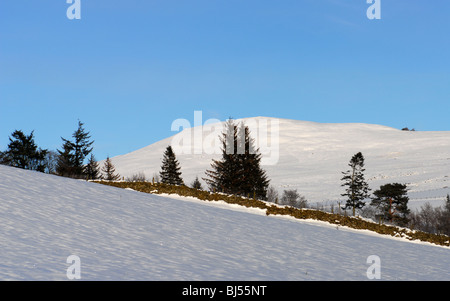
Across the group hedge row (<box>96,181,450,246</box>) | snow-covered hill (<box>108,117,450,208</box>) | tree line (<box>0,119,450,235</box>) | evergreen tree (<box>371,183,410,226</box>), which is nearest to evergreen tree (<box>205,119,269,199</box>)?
tree line (<box>0,119,450,235</box>)

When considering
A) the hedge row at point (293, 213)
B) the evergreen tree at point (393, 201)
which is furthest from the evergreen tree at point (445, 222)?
the hedge row at point (293, 213)

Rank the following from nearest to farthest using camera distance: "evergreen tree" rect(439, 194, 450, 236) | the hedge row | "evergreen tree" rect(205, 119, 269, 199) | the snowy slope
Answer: the snowy slope
the hedge row
"evergreen tree" rect(205, 119, 269, 199)
"evergreen tree" rect(439, 194, 450, 236)

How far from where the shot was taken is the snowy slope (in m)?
11.7

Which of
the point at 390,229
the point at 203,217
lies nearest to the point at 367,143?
the point at 390,229

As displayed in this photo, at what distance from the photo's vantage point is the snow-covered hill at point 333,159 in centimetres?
10069

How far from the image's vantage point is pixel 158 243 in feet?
49.3

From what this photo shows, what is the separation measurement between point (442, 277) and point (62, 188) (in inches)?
609

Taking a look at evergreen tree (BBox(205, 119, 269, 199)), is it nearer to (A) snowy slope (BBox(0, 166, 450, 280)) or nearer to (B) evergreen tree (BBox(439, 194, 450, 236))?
(B) evergreen tree (BBox(439, 194, 450, 236))

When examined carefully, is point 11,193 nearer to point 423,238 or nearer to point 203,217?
point 203,217

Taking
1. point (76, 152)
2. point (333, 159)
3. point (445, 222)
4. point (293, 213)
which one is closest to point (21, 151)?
point (76, 152)

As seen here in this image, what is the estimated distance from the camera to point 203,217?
856 inches

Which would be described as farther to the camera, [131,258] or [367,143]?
[367,143]

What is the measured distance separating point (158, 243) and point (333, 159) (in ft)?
439

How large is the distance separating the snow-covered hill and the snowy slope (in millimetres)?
65010
